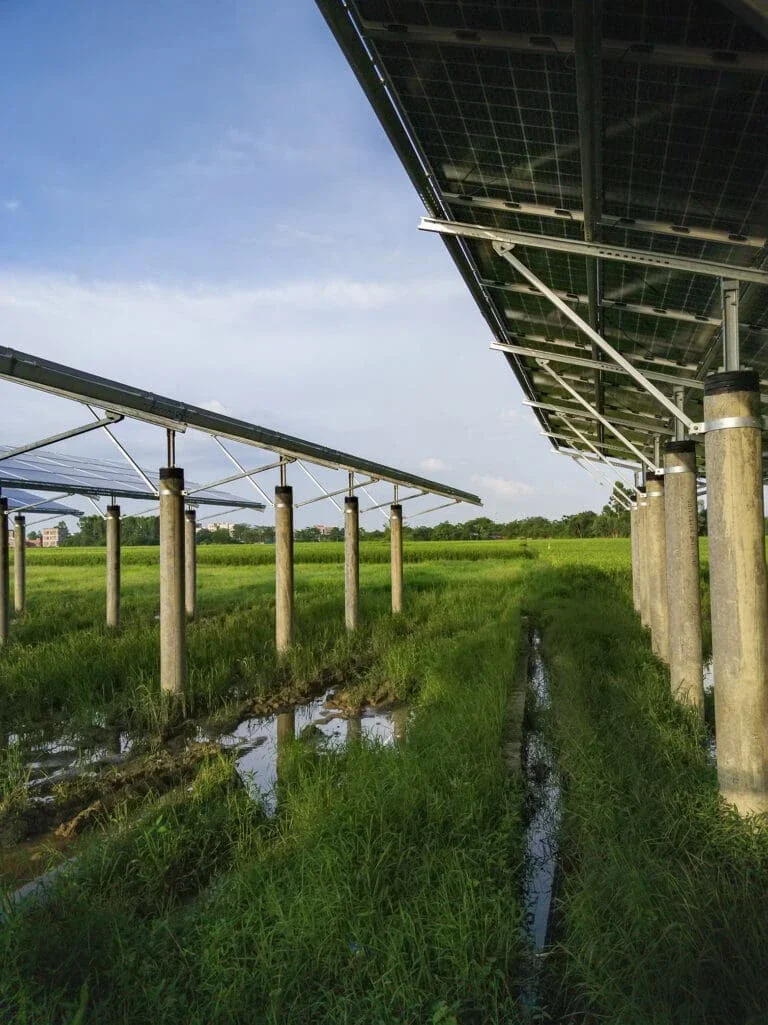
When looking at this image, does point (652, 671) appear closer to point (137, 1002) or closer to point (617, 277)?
point (617, 277)

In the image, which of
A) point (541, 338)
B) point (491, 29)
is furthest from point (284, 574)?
point (491, 29)

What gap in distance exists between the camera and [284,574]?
1238 cm

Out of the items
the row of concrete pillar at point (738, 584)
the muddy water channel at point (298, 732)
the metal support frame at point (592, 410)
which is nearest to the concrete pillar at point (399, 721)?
the muddy water channel at point (298, 732)

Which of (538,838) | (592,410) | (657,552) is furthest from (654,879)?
(657,552)

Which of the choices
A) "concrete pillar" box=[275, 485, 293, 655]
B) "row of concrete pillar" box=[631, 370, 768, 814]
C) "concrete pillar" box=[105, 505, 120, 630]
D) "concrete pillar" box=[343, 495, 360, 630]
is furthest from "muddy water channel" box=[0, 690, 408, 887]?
"concrete pillar" box=[105, 505, 120, 630]

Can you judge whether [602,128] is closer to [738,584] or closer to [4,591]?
[738,584]

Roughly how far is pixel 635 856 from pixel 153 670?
7.15m

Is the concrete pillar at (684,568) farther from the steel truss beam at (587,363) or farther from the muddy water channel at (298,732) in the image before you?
the muddy water channel at (298,732)

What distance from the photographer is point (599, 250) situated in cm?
530

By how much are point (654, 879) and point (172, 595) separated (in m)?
6.24

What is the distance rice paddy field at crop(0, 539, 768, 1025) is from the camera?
3346 mm

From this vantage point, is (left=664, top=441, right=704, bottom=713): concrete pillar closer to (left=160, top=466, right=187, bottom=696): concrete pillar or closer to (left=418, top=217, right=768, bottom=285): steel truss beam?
(left=418, top=217, right=768, bottom=285): steel truss beam

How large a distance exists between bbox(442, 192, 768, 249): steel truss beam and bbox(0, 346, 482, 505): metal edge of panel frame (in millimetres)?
3976

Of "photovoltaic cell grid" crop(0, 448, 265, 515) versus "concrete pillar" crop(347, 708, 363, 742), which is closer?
"concrete pillar" crop(347, 708, 363, 742)
